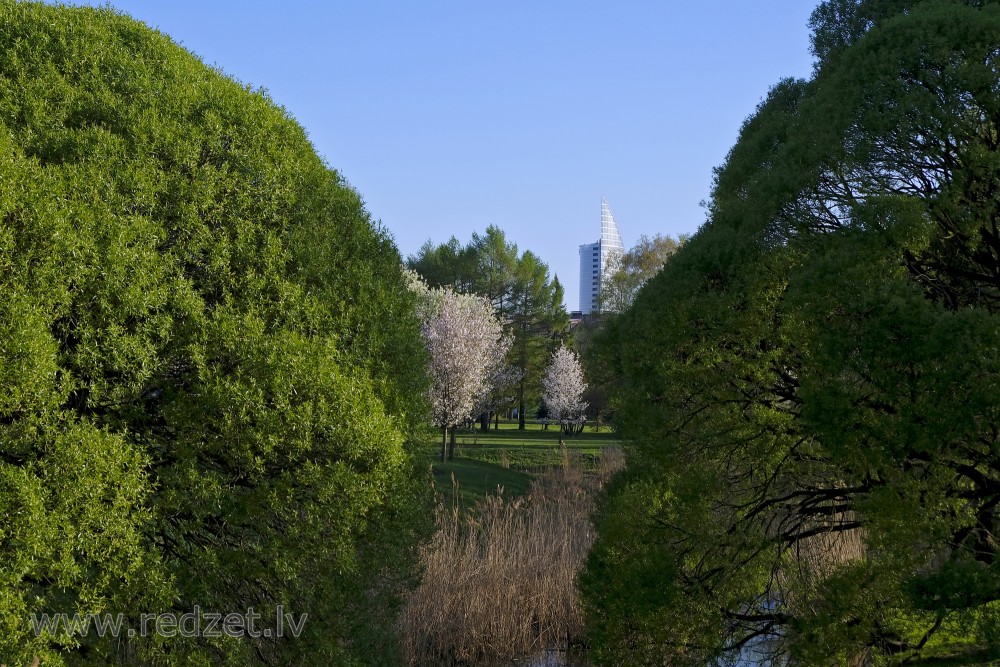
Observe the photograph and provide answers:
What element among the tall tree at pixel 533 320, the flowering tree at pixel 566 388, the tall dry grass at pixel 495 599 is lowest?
the tall dry grass at pixel 495 599

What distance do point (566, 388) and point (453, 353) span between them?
18.9m

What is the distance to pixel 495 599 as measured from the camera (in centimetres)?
1395

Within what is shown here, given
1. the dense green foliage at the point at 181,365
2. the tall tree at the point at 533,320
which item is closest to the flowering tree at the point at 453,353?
the tall tree at the point at 533,320

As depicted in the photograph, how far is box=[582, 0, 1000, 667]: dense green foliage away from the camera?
24.4 ft

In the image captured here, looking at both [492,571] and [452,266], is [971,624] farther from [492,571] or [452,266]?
[452,266]

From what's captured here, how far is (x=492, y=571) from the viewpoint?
14.3 meters

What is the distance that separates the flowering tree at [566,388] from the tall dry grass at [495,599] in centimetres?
4033

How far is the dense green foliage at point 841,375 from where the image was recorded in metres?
7.43

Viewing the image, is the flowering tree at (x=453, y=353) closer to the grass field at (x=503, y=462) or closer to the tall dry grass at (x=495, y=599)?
the grass field at (x=503, y=462)

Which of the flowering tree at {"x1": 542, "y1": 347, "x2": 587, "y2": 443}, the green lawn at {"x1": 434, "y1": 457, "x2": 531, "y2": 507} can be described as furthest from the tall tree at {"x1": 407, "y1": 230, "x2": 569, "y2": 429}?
the green lawn at {"x1": 434, "y1": 457, "x2": 531, "y2": 507}

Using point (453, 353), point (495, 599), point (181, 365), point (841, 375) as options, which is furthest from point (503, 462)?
point (841, 375)

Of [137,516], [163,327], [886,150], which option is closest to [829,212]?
[886,150]

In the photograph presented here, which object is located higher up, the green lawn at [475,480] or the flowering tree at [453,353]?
the flowering tree at [453,353]

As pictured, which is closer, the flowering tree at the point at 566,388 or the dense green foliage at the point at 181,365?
the dense green foliage at the point at 181,365
